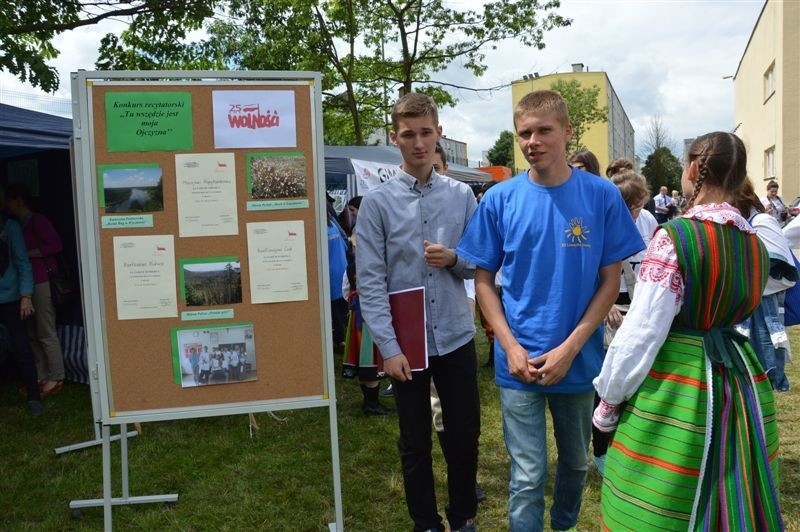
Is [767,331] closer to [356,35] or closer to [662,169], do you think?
[356,35]

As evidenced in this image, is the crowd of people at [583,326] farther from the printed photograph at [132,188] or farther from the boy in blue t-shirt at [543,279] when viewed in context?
the printed photograph at [132,188]

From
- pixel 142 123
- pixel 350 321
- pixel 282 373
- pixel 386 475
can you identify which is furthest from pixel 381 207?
pixel 350 321

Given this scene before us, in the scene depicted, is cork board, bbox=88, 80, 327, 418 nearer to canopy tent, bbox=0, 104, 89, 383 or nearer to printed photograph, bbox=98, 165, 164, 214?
printed photograph, bbox=98, 165, 164, 214

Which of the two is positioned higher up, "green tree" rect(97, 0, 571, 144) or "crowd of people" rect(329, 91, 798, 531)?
"green tree" rect(97, 0, 571, 144)

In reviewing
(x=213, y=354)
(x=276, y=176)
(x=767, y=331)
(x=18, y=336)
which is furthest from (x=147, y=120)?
(x=18, y=336)

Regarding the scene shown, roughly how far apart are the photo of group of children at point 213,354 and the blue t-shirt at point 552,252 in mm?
1002

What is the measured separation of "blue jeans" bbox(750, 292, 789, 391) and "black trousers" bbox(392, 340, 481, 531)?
113 cm

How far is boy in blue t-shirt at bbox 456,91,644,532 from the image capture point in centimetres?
226

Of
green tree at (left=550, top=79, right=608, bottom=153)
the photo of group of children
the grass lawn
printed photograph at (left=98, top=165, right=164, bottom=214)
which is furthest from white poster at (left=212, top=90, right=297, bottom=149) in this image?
green tree at (left=550, top=79, right=608, bottom=153)

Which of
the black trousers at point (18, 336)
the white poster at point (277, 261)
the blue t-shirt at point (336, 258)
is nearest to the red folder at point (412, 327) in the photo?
the white poster at point (277, 261)

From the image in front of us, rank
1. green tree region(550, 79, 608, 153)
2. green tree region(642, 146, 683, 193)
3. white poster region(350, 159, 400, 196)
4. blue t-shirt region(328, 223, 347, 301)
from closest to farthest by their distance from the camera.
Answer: blue t-shirt region(328, 223, 347, 301) < white poster region(350, 159, 400, 196) < green tree region(642, 146, 683, 193) < green tree region(550, 79, 608, 153)

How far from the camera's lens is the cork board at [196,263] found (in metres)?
2.56

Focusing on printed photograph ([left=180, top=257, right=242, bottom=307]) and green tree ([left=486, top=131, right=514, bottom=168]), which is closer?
printed photograph ([left=180, top=257, right=242, bottom=307])

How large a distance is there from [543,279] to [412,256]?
22.7 inches
